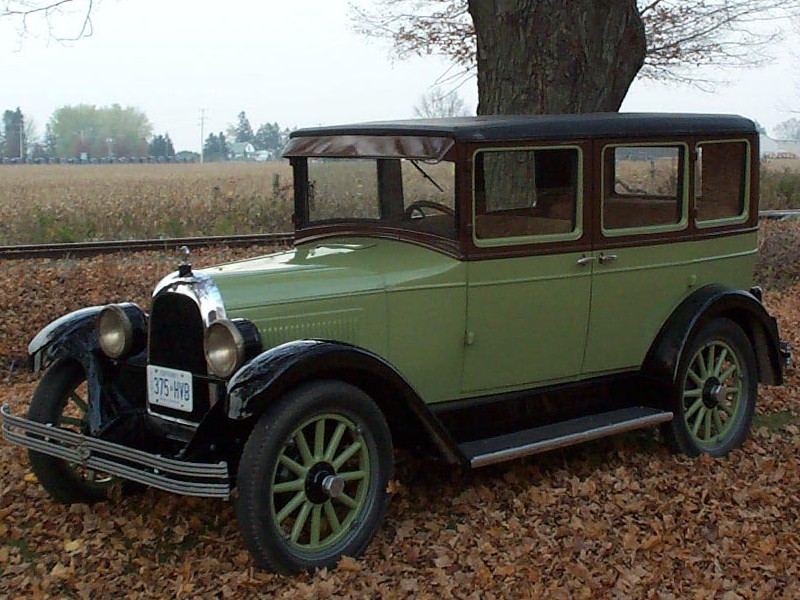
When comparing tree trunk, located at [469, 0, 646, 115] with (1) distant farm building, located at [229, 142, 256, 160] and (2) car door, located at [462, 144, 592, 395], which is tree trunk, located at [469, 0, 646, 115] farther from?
(1) distant farm building, located at [229, 142, 256, 160]

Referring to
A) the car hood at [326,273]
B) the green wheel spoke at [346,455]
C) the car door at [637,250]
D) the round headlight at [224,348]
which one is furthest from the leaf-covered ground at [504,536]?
the car hood at [326,273]

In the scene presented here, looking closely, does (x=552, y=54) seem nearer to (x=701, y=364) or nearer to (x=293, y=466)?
(x=701, y=364)

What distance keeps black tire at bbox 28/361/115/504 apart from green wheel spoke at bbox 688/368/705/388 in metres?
3.35

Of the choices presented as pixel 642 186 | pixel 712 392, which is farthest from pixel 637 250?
pixel 712 392

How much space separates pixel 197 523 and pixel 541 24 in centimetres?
509

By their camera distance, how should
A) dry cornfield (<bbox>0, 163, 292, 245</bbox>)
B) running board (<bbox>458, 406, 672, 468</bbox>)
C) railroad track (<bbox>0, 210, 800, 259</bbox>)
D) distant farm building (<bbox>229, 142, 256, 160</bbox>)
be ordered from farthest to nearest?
1. distant farm building (<bbox>229, 142, 256, 160</bbox>)
2. dry cornfield (<bbox>0, 163, 292, 245</bbox>)
3. railroad track (<bbox>0, 210, 800, 259</bbox>)
4. running board (<bbox>458, 406, 672, 468</bbox>)

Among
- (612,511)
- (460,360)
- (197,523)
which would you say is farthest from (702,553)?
(197,523)

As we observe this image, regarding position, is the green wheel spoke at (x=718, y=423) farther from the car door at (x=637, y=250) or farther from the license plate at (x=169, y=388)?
the license plate at (x=169, y=388)

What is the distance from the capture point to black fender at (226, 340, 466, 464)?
14.0 ft

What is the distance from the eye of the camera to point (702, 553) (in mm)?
4793

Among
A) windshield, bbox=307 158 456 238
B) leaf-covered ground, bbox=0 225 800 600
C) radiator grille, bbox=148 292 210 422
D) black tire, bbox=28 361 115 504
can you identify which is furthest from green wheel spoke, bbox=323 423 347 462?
black tire, bbox=28 361 115 504

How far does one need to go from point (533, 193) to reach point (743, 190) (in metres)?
1.63

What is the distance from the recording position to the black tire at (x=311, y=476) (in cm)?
430

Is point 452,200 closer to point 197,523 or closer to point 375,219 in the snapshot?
point 375,219
